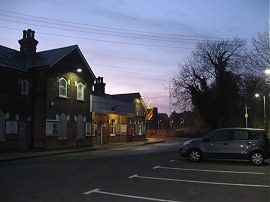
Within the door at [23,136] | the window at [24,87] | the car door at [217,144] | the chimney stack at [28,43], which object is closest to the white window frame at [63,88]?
the window at [24,87]

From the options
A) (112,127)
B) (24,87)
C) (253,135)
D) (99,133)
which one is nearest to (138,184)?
(253,135)

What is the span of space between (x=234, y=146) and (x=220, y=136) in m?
0.81

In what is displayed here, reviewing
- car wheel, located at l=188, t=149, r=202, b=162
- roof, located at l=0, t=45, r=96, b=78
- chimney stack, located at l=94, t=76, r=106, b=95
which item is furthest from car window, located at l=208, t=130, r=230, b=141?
chimney stack, located at l=94, t=76, r=106, b=95

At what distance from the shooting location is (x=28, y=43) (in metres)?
30.4

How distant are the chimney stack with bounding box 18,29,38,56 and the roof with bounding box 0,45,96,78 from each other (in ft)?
1.94

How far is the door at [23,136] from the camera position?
987 inches

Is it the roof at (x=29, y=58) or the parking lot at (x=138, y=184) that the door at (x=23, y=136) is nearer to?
the roof at (x=29, y=58)

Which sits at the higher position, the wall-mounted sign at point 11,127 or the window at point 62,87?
the window at point 62,87

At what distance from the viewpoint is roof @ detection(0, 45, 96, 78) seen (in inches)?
1027

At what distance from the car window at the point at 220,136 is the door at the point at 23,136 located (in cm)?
1463

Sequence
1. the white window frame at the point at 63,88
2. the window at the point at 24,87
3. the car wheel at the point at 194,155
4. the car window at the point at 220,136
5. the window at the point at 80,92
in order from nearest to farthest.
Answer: the car window at the point at 220,136, the car wheel at the point at 194,155, the window at the point at 24,87, the white window frame at the point at 63,88, the window at the point at 80,92

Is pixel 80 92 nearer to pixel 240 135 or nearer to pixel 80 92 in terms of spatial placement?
pixel 80 92

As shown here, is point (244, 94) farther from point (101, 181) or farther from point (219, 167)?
point (101, 181)

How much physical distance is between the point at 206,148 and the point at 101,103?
1999 cm
